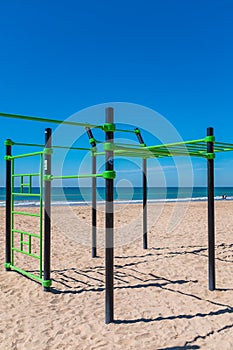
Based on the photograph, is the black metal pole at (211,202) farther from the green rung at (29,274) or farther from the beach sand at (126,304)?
the green rung at (29,274)

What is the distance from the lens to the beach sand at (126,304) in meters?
3.04

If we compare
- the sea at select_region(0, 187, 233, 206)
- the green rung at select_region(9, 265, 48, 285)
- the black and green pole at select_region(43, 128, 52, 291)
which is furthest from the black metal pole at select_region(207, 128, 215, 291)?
A: the sea at select_region(0, 187, 233, 206)

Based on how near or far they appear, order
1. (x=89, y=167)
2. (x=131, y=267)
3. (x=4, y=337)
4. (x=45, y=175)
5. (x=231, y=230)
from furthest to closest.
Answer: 1. (x=231, y=230)
2. (x=89, y=167)
3. (x=131, y=267)
4. (x=45, y=175)
5. (x=4, y=337)

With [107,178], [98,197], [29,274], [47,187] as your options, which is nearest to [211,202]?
[107,178]

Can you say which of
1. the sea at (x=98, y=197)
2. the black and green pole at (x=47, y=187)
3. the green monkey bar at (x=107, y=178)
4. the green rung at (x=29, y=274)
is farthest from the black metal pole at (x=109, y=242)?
the sea at (x=98, y=197)

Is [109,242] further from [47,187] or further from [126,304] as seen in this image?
[47,187]

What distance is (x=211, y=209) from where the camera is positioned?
178 inches

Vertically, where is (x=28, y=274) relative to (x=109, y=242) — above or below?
below

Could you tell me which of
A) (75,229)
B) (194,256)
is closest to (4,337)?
Result: (194,256)

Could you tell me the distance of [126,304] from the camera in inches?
155

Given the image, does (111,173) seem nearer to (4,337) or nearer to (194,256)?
(4,337)

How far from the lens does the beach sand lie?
3.04 meters

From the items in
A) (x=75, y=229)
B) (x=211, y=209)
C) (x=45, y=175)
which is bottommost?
(x=75, y=229)

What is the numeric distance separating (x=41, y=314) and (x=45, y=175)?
168cm
